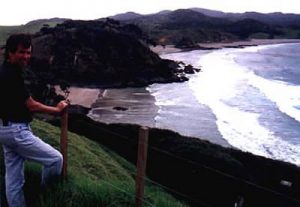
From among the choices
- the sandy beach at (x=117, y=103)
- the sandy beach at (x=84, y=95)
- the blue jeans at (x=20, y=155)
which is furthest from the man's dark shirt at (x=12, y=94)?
the sandy beach at (x=84, y=95)

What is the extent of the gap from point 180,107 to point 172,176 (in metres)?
22.0

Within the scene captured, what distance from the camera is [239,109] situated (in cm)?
3706

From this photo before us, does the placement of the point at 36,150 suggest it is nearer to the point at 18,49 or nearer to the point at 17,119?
the point at 17,119

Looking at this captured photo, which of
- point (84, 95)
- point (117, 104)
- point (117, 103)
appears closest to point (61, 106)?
point (117, 104)

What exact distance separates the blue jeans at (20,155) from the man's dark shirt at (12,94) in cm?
12

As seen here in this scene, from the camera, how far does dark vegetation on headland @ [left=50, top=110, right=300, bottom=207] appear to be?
15.4 metres

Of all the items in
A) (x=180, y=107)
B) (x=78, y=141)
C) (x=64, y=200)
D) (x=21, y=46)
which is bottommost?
(x=180, y=107)

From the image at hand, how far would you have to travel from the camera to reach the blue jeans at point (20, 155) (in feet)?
18.0

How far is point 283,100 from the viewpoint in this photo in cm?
4091

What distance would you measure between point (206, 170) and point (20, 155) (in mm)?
10781

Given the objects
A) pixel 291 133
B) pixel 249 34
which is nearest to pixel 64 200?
pixel 291 133

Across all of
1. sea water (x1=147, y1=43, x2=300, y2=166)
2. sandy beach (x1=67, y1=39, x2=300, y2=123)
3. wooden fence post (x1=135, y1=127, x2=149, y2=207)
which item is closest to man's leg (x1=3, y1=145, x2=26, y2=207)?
wooden fence post (x1=135, y1=127, x2=149, y2=207)

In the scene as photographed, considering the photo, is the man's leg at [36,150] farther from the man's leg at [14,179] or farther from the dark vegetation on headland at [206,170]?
the dark vegetation on headland at [206,170]

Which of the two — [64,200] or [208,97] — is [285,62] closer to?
[208,97]
